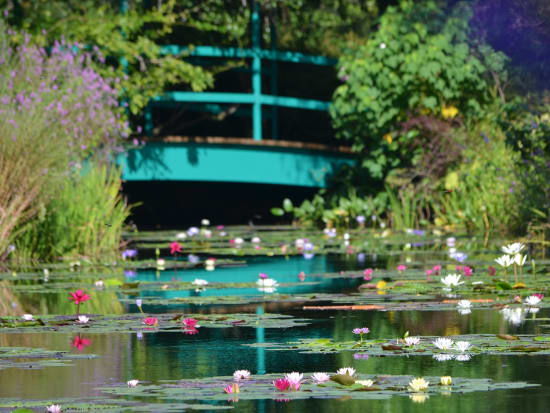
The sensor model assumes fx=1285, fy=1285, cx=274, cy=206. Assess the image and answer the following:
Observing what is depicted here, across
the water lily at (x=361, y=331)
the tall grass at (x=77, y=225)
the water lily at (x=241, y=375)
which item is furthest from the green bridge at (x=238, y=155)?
the water lily at (x=241, y=375)

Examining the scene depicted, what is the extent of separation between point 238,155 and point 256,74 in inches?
50.6

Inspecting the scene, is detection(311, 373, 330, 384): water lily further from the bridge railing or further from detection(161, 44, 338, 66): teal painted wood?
detection(161, 44, 338, 66): teal painted wood

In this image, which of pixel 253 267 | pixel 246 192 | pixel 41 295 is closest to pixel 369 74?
pixel 246 192

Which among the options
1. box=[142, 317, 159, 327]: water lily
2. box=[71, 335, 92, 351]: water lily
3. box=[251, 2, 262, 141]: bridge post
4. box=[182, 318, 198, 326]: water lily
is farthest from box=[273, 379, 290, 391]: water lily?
box=[251, 2, 262, 141]: bridge post

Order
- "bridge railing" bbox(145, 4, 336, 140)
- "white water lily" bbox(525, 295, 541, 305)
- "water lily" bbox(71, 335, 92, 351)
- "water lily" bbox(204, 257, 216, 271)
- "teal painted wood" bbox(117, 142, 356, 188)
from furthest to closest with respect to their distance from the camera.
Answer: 1. "bridge railing" bbox(145, 4, 336, 140)
2. "teal painted wood" bbox(117, 142, 356, 188)
3. "water lily" bbox(204, 257, 216, 271)
4. "white water lily" bbox(525, 295, 541, 305)
5. "water lily" bbox(71, 335, 92, 351)

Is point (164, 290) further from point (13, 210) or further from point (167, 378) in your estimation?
point (167, 378)

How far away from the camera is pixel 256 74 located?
19.3m

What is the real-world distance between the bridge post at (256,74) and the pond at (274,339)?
8.22m

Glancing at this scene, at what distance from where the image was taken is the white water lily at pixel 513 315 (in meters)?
6.50

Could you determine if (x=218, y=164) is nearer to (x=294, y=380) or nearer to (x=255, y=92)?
(x=255, y=92)

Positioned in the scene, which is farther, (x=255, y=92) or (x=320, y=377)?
(x=255, y=92)

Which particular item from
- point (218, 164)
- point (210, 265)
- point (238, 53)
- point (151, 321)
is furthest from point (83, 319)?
point (238, 53)

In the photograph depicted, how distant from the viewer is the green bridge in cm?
1870

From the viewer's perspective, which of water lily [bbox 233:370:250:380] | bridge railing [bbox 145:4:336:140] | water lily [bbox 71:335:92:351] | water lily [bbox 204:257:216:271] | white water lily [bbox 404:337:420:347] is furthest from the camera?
bridge railing [bbox 145:4:336:140]
